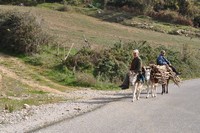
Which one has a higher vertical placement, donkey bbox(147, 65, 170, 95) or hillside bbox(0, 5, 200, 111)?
donkey bbox(147, 65, 170, 95)

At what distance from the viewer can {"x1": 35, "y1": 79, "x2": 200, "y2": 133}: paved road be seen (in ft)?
45.1

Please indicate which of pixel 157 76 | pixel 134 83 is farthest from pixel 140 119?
pixel 157 76

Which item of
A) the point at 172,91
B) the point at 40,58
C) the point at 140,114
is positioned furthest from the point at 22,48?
the point at 140,114

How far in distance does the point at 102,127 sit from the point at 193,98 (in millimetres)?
9131

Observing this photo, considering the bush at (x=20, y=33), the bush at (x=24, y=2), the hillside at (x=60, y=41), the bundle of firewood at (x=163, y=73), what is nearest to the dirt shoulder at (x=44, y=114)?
the hillside at (x=60, y=41)

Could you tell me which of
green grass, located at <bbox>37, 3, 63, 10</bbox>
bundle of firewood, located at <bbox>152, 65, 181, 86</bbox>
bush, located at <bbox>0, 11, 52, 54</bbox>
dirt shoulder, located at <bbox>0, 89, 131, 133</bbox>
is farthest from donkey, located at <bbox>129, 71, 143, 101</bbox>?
green grass, located at <bbox>37, 3, 63, 10</bbox>

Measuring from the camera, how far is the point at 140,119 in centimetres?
1538

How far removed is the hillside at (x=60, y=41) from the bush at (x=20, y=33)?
111 cm

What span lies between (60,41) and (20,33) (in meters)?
4.27

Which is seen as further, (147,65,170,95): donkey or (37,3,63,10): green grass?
(37,3,63,10): green grass

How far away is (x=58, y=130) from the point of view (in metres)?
13.5

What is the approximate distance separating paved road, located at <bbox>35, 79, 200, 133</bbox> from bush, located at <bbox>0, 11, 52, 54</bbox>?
13.3 metres

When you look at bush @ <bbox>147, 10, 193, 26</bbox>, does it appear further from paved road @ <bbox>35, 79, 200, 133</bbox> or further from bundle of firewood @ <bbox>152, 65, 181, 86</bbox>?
paved road @ <bbox>35, 79, 200, 133</bbox>

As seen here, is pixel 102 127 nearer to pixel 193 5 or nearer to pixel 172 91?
pixel 172 91
